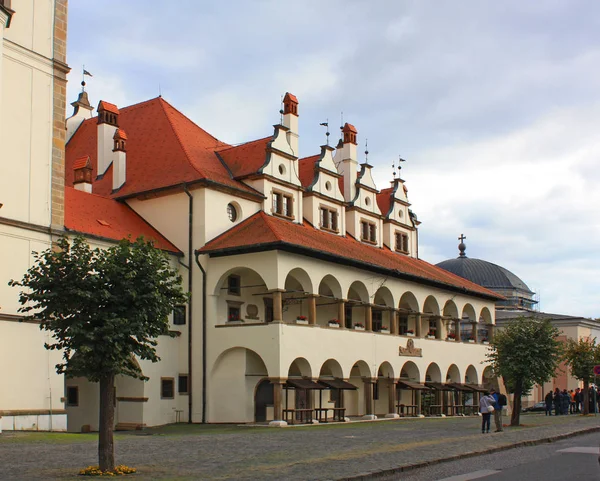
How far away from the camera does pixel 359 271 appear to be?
142ft

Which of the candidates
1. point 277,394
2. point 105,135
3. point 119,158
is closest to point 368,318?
point 277,394

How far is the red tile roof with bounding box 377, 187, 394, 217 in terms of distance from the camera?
55.1 metres

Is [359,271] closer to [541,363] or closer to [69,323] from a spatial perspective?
[541,363]

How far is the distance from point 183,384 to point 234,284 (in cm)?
525

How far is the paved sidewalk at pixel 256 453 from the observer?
1586cm

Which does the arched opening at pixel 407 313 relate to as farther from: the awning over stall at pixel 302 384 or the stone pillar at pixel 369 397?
the awning over stall at pixel 302 384

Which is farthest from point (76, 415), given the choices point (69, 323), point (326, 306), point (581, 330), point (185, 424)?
point (581, 330)

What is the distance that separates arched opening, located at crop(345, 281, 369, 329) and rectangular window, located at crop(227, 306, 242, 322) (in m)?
6.18

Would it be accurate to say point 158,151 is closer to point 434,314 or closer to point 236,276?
point 236,276

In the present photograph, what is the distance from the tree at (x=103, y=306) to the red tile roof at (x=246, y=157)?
25.8 m

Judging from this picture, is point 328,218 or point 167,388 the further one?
point 328,218

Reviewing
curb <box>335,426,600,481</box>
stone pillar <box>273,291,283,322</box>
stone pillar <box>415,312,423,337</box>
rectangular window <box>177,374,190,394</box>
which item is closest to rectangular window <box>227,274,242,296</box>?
stone pillar <box>273,291,283,322</box>

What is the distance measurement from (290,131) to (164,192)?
8825mm

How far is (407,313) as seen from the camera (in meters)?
49.2
